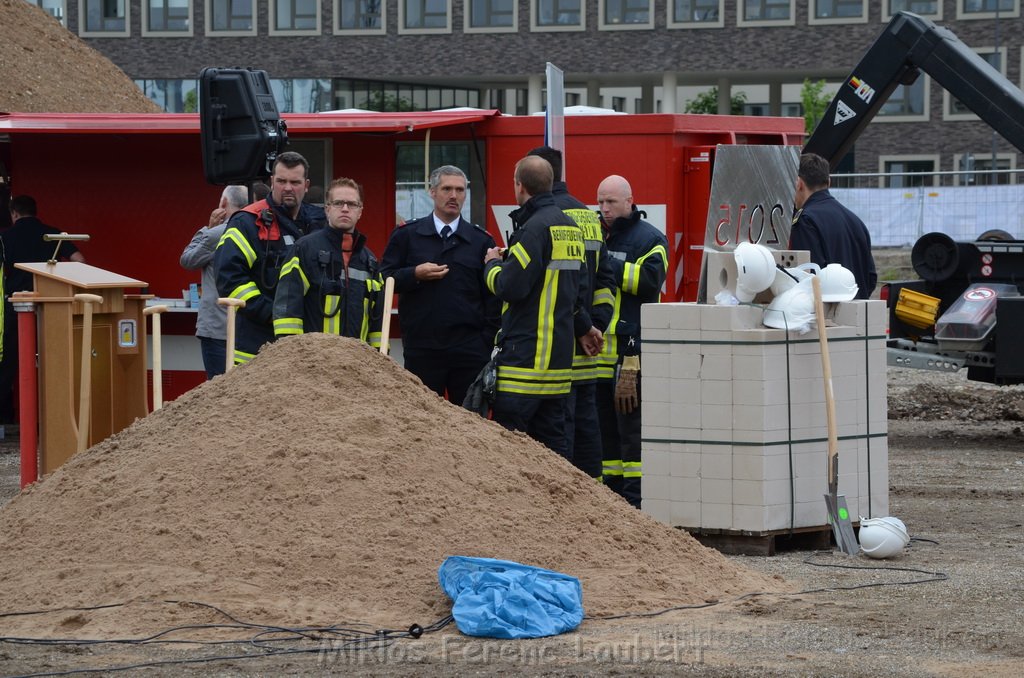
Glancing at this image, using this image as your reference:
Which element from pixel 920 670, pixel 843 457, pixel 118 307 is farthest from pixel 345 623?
pixel 118 307

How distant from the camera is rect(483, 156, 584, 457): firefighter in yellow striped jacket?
8203 millimetres

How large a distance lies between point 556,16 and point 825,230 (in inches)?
1913

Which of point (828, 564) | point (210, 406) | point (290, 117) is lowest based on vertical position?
point (828, 564)

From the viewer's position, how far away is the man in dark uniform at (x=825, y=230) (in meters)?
9.63

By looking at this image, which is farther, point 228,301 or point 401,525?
point 228,301

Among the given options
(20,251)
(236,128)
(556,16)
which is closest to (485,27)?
(556,16)

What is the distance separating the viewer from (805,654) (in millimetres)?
5672

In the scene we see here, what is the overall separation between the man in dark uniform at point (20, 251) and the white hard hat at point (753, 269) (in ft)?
23.3

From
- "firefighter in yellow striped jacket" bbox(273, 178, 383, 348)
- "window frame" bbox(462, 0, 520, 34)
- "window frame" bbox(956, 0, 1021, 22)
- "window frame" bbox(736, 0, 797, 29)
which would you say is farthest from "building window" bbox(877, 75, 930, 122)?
"firefighter in yellow striped jacket" bbox(273, 178, 383, 348)

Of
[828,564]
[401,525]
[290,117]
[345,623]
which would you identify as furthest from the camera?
[290,117]

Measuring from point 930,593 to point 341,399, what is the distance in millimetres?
2764

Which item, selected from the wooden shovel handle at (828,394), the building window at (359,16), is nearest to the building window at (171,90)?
the building window at (359,16)

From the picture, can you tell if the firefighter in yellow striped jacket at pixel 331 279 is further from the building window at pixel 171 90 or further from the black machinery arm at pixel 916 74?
the building window at pixel 171 90

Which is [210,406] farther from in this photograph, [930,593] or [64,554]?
[930,593]
